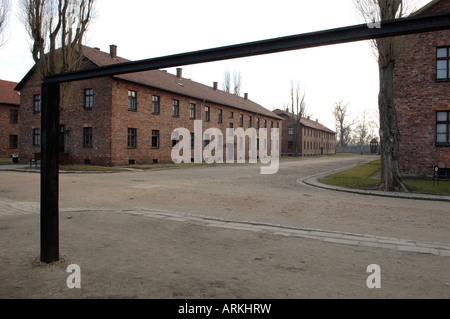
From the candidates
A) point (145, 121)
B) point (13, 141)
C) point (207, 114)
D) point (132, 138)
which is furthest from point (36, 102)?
point (207, 114)

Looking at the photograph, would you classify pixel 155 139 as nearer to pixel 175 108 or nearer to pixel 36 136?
pixel 175 108

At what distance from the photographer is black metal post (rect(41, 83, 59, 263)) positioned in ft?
12.7

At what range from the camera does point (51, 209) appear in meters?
3.91

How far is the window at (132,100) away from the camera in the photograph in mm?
25516

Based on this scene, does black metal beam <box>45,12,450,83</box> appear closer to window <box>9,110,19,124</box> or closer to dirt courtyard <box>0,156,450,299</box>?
dirt courtyard <box>0,156,450,299</box>

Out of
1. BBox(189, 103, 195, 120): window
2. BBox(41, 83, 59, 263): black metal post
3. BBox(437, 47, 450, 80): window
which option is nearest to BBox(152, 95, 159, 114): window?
BBox(189, 103, 195, 120): window

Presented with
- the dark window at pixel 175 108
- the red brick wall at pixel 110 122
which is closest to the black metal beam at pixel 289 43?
the red brick wall at pixel 110 122

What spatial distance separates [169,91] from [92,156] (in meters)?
9.34

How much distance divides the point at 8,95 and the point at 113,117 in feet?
77.9

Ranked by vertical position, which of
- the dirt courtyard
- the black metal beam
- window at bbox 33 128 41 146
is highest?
window at bbox 33 128 41 146

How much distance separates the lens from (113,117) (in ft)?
77.8

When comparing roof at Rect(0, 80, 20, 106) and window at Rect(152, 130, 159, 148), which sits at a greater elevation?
roof at Rect(0, 80, 20, 106)
